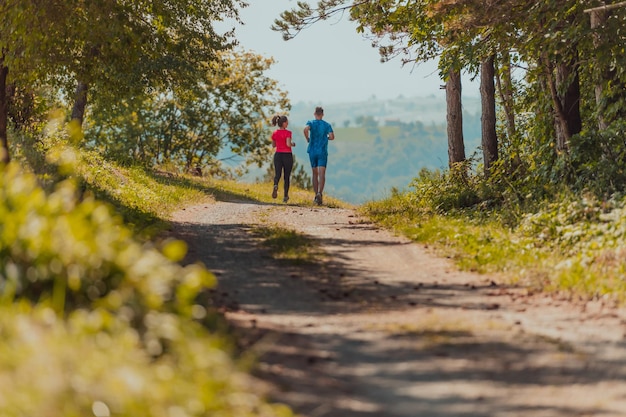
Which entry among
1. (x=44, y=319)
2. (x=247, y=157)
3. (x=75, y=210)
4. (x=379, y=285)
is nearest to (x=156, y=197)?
(x=379, y=285)

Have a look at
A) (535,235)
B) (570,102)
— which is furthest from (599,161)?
(570,102)

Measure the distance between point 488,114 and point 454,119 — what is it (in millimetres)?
1364

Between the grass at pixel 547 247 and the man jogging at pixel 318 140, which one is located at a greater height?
the man jogging at pixel 318 140

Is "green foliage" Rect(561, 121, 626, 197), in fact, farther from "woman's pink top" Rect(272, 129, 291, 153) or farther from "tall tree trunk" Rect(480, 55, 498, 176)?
"woman's pink top" Rect(272, 129, 291, 153)

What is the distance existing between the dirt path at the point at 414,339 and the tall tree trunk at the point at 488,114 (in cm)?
911

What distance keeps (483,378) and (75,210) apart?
10.5 ft

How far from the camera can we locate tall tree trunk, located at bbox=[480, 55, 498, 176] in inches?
836

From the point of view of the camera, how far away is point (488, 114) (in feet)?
70.9

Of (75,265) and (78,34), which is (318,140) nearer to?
(78,34)

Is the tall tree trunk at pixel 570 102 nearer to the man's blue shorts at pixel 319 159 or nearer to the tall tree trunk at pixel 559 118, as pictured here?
the tall tree trunk at pixel 559 118

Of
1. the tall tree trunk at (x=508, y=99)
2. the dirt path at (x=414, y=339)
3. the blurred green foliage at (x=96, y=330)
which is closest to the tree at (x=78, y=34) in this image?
the dirt path at (x=414, y=339)

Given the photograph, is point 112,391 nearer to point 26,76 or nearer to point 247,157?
point 26,76

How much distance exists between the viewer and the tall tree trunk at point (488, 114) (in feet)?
69.7

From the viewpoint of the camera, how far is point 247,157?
5762 centimetres
